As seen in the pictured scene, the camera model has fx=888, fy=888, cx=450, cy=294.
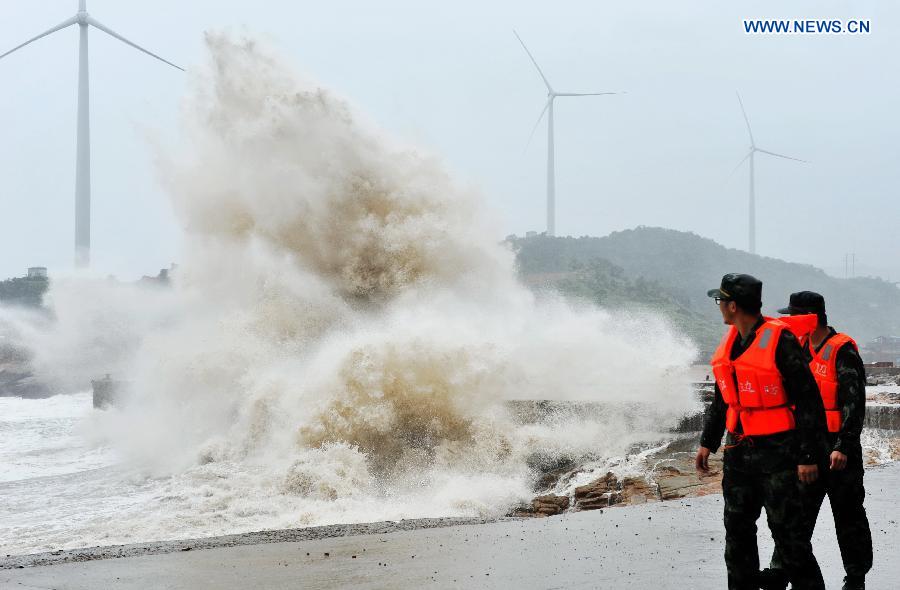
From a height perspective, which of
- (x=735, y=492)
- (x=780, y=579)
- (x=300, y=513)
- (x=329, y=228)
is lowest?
(x=300, y=513)

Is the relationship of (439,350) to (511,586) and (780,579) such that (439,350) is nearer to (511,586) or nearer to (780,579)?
(511,586)

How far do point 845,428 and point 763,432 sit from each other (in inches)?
34.0

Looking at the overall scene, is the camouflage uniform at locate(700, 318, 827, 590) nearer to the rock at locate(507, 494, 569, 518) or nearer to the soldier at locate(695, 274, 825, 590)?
the soldier at locate(695, 274, 825, 590)

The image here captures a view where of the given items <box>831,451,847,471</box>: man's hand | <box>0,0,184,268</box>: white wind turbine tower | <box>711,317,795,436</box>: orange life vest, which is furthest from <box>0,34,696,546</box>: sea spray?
<box>0,0,184,268</box>: white wind turbine tower

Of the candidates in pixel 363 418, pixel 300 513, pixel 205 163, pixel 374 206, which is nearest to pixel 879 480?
pixel 300 513

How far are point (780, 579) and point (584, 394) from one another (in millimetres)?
14121

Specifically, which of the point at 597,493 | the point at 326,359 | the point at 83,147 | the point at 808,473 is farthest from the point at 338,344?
the point at 83,147

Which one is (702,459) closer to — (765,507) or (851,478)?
(765,507)

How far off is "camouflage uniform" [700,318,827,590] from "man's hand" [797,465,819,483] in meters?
0.02

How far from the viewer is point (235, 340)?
1889cm

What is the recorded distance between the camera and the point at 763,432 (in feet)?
12.6

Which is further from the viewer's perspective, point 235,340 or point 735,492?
point 235,340

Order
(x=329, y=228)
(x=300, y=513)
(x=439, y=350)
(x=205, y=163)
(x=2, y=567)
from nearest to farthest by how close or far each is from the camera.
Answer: (x=2, y=567) < (x=300, y=513) < (x=439, y=350) < (x=329, y=228) < (x=205, y=163)

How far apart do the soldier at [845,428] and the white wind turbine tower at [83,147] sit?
1738 inches
